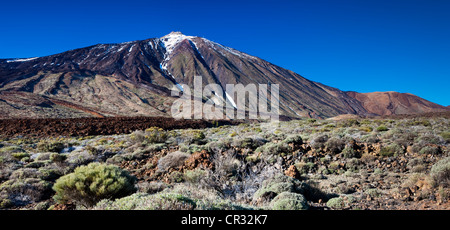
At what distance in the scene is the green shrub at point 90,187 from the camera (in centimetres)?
453

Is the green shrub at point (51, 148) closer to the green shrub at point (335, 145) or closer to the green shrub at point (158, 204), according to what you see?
the green shrub at point (158, 204)

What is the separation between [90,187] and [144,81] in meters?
78.4

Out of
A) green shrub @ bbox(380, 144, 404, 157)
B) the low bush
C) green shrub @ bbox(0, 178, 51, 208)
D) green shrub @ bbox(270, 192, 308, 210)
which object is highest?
green shrub @ bbox(380, 144, 404, 157)

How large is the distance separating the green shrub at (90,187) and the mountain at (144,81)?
35.7 metres

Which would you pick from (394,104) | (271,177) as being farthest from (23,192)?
(394,104)

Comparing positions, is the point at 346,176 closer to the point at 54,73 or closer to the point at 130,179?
the point at 130,179

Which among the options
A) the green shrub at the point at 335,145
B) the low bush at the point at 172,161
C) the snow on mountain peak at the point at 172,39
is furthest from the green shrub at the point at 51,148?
the snow on mountain peak at the point at 172,39

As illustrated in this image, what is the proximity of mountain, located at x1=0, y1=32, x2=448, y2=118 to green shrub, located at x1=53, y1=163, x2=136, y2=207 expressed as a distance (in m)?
35.7

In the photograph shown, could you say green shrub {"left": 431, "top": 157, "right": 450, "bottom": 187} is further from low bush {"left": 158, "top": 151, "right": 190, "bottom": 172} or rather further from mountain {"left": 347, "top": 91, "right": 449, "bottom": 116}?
mountain {"left": 347, "top": 91, "right": 449, "bottom": 116}

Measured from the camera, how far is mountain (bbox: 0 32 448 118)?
4562cm

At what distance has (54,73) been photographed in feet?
203

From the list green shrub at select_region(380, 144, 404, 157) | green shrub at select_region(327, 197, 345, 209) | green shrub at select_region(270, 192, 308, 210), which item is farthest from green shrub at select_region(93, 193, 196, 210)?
green shrub at select_region(380, 144, 404, 157)

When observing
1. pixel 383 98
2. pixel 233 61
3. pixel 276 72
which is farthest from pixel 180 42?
pixel 383 98
